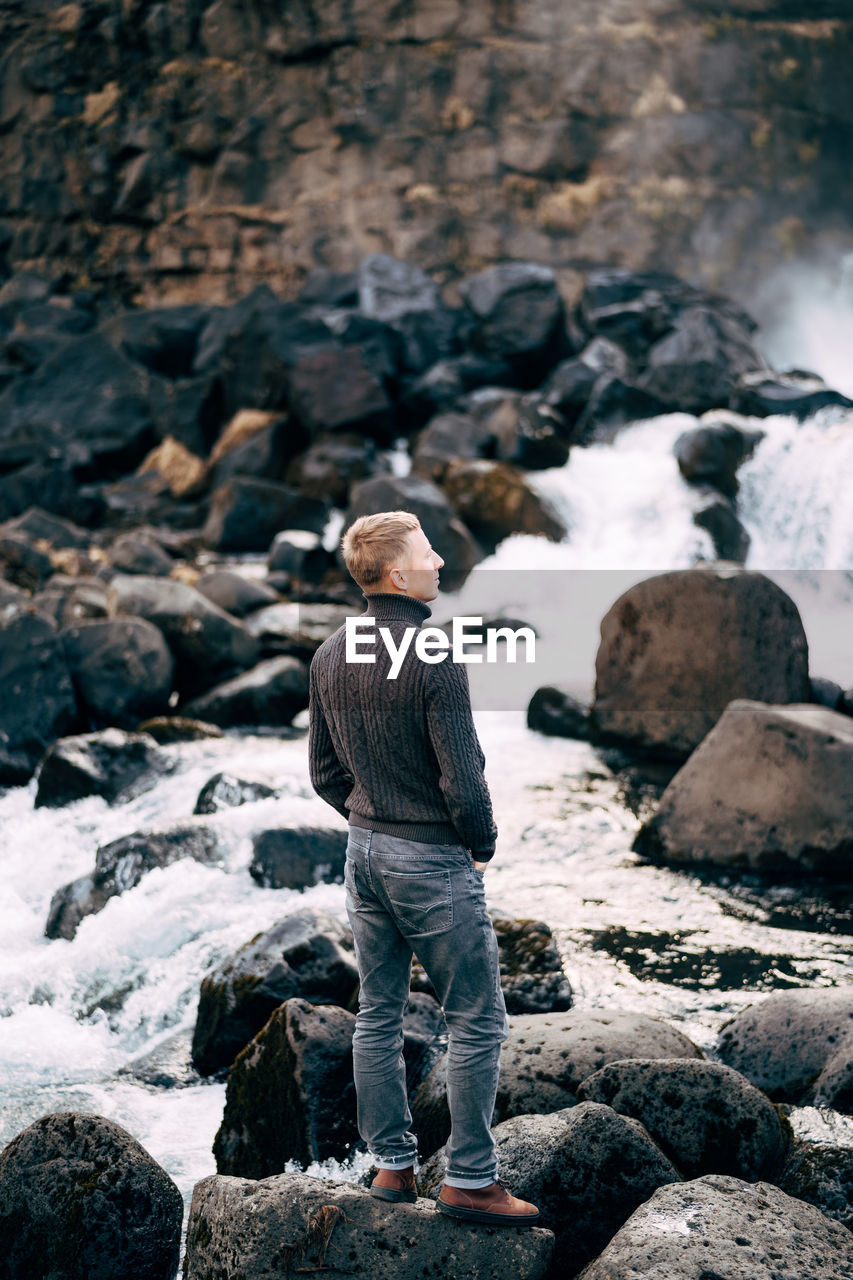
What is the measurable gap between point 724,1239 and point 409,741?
60.2 inches

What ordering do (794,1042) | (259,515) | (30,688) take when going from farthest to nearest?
(259,515) → (30,688) → (794,1042)

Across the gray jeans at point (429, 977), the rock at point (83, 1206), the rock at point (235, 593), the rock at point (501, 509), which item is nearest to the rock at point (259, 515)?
the rock at point (501, 509)

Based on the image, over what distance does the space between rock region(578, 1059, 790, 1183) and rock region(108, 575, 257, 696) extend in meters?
8.88

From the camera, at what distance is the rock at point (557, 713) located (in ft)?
35.4

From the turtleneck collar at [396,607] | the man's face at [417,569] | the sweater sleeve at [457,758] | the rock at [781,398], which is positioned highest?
the rock at [781,398]

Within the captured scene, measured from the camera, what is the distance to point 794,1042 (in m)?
4.83

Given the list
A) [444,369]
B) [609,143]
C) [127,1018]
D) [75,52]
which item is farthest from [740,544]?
[75,52]

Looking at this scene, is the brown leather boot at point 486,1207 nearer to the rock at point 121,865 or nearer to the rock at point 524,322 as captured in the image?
the rock at point 121,865

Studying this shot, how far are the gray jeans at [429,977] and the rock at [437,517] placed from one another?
12.8 m

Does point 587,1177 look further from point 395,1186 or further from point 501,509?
point 501,509

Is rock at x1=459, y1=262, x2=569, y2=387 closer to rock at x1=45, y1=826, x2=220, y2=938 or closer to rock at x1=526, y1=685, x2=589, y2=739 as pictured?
rock at x1=526, y1=685, x2=589, y2=739

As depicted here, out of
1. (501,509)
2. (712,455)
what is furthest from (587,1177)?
(712,455)

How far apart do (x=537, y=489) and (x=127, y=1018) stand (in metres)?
13.1

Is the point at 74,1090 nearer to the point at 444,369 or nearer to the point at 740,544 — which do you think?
A: the point at 740,544
